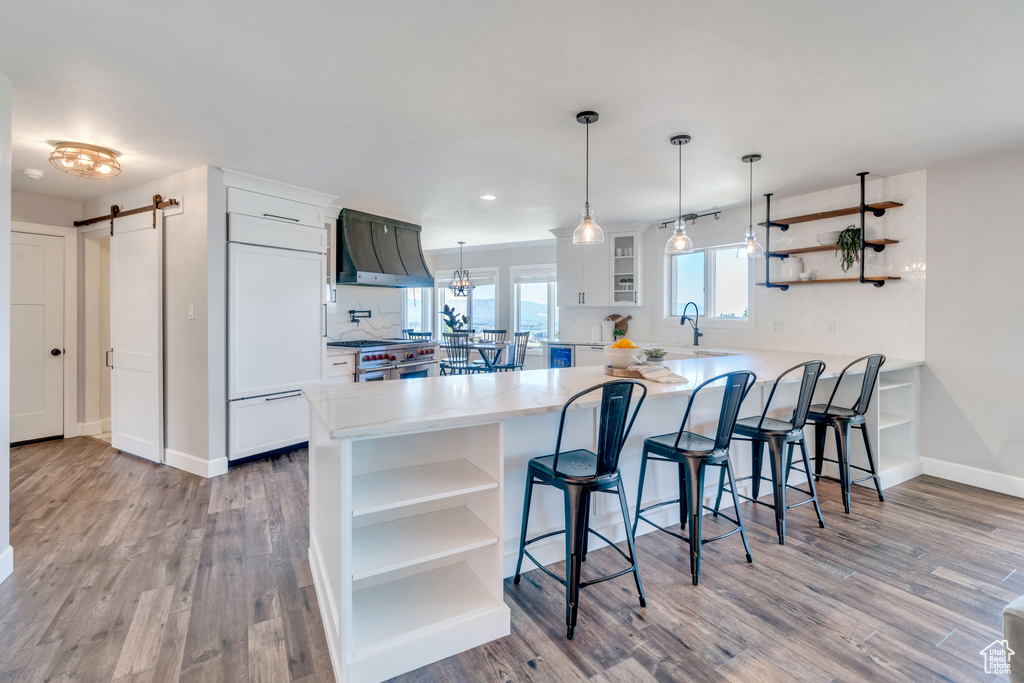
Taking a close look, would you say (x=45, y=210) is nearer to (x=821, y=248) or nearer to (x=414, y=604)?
(x=414, y=604)

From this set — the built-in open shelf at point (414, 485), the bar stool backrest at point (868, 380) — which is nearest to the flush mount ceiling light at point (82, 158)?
the built-in open shelf at point (414, 485)

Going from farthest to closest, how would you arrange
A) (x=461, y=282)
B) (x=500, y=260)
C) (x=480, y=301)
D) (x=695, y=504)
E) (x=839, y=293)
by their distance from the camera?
1. (x=480, y=301)
2. (x=500, y=260)
3. (x=461, y=282)
4. (x=839, y=293)
5. (x=695, y=504)

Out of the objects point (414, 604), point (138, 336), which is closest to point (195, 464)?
point (138, 336)

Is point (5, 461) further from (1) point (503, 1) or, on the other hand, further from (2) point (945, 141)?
(2) point (945, 141)

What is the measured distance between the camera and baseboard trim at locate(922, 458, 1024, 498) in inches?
127

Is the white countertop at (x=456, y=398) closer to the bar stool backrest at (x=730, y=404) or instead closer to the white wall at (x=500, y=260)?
the bar stool backrest at (x=730, y=404)

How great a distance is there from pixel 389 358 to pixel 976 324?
4800 mm

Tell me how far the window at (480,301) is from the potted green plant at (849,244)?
506 centimetres

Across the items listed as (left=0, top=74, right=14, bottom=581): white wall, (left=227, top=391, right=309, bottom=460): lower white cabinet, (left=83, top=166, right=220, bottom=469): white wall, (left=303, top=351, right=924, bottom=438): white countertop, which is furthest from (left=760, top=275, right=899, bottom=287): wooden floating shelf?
(left=0, top=74, right=14, bottom=581): white wall

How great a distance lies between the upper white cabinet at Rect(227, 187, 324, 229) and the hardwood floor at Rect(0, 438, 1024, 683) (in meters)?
2.18

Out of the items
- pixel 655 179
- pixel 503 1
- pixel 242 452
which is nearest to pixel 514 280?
pixel 655 179

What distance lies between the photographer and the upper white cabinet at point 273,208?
3697 mm

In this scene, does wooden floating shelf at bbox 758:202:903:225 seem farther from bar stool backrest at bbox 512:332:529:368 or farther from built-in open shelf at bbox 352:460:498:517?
built-in open shelf at bbox 352:460:498:517

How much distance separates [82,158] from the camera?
3.10 m
